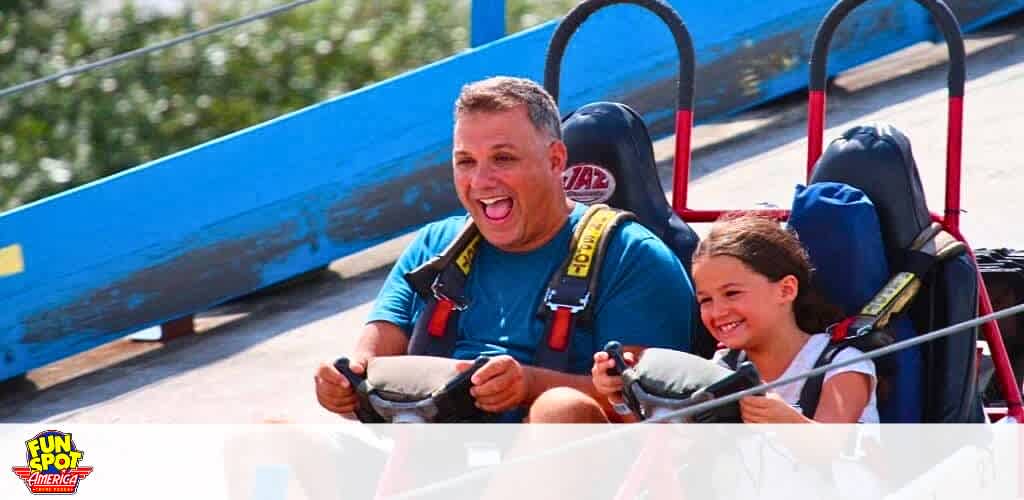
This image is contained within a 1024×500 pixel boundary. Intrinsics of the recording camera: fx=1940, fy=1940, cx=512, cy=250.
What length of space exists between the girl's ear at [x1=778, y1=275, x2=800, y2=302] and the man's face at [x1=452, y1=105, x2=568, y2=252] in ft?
1.60

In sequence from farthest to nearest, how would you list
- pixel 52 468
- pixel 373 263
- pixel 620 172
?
pixel 373 263, pixel 620 172, pixel 52 468

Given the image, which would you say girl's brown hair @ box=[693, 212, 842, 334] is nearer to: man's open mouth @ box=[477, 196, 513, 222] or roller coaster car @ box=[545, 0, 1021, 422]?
roller coaster car @ box=[545, 0, 1021, 422]

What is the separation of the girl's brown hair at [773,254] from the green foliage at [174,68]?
10.9 ft

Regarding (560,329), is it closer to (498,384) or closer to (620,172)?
(498,384)

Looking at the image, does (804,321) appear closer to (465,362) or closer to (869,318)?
(869,318)

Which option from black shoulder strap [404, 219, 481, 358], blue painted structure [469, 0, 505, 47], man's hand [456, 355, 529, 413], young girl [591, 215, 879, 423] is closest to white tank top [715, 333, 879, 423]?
young girl [591, 215, 879, 423]

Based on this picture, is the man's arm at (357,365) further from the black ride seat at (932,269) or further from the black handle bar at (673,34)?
the black ride seat at (932,269)

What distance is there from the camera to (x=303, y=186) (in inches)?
246

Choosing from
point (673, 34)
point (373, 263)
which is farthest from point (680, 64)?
point (373, 263)

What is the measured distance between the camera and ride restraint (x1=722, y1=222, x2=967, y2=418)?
3.32 m

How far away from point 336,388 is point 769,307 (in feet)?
2.52

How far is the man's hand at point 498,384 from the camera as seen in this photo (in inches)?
127

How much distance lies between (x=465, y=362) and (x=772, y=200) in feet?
10.8

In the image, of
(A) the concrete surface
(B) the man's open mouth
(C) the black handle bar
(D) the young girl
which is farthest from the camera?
(A) the concrete surface
